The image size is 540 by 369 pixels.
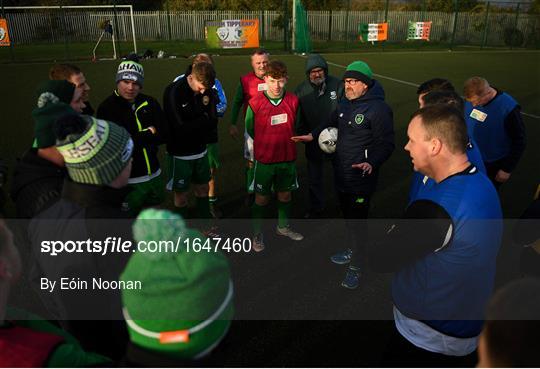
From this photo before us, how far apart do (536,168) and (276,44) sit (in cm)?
2459

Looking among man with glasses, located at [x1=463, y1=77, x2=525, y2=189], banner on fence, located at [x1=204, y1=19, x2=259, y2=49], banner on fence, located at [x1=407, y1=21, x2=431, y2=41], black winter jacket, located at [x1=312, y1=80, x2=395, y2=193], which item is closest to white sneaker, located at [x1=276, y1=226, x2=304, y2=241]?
black winter jacket, located at [x1=312, y1=80, x2=395, y2=193]

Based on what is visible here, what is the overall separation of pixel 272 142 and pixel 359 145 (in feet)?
3.58

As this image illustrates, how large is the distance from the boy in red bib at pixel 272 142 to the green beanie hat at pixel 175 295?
332 cm

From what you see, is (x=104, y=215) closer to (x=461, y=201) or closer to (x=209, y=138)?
(x=461, y=201)

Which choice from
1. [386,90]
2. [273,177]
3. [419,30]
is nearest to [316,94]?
[273,177]

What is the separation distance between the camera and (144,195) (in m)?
4.05

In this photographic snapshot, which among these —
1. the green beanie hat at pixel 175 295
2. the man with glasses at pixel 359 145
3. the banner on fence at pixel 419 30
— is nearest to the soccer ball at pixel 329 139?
the man with glasses at pixel 359 145

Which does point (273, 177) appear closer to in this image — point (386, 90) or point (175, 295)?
point (175, 295)

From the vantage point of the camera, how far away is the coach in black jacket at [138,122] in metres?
3.79

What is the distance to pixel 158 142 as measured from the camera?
3965 millimetres

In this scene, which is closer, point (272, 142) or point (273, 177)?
point (272, 142)

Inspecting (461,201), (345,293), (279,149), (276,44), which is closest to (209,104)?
(279,149)

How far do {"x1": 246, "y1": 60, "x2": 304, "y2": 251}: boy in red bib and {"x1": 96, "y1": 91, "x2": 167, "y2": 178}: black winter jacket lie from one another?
42.3 inches

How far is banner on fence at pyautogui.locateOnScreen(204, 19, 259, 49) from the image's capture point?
2480 cm
